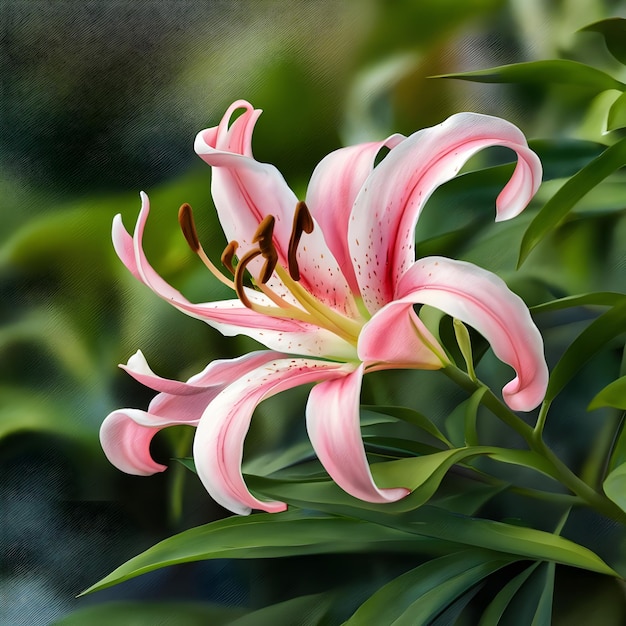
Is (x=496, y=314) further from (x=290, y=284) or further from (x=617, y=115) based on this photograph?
(x=617, y=115)

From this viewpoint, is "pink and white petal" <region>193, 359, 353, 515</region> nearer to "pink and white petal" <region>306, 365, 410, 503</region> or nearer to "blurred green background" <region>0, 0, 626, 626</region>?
"pink and white petal" <region>306, 365, 410, 503</region>

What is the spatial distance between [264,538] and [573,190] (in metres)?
0.38

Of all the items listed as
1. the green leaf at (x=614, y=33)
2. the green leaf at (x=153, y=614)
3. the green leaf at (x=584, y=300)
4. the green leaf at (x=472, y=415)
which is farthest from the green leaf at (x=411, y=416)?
the green leaf at (x=614, y=33)

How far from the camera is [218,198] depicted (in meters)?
0.65

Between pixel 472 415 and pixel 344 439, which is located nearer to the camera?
pixel 344 439

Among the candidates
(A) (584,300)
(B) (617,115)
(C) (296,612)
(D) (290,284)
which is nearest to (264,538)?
(C) (296,612)

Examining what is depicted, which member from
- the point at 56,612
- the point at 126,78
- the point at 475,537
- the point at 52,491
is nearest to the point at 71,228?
the point at 126,78

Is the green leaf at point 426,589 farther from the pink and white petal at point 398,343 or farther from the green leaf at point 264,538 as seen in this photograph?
the pink and white petal at point 398,343

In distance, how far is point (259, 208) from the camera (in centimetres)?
63

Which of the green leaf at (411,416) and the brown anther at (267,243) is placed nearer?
the brown anther at (267,243)

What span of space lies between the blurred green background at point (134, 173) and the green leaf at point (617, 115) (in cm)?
8

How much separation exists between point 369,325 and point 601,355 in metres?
0.26

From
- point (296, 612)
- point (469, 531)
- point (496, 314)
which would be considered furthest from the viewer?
point (296, 612)

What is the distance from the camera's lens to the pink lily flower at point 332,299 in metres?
0.52
